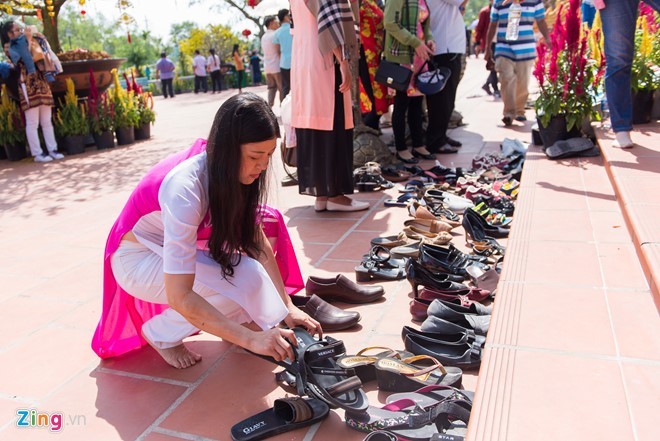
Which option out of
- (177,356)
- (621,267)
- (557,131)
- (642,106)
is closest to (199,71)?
(557,131)

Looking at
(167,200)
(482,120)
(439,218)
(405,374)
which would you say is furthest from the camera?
(482,120)

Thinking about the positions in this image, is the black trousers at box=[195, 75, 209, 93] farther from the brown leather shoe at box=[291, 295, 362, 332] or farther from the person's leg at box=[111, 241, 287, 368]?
the person's leg at box=[111, 241, 287, 368]

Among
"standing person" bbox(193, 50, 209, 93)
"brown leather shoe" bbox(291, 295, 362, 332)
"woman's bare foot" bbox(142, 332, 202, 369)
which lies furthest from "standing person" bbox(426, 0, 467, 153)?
"standing person" bbox(193, 50, 209, 93)

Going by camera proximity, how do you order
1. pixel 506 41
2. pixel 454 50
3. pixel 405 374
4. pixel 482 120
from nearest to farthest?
1. pixel 405 374
2. pixel 454 50
3. pixel 506 41
4. pixel 482 120

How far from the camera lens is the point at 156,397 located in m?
2.28

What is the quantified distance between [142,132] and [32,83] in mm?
2105

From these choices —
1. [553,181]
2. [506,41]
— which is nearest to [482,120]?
[506,41]

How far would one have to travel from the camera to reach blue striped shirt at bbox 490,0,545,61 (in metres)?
7.08

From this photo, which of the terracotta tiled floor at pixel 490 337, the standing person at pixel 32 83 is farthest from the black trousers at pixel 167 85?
the terracotta tiled floor at pixel 490 337

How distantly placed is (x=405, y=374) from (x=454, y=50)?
14.4ft

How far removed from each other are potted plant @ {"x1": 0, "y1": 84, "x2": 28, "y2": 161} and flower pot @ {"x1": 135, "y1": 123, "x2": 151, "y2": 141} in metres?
1.83

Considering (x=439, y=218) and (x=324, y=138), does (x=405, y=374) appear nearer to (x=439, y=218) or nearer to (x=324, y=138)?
(x=439, y=218)

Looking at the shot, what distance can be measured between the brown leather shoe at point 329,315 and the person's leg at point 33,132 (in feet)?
21.9

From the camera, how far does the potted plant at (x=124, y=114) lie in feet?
30.0
